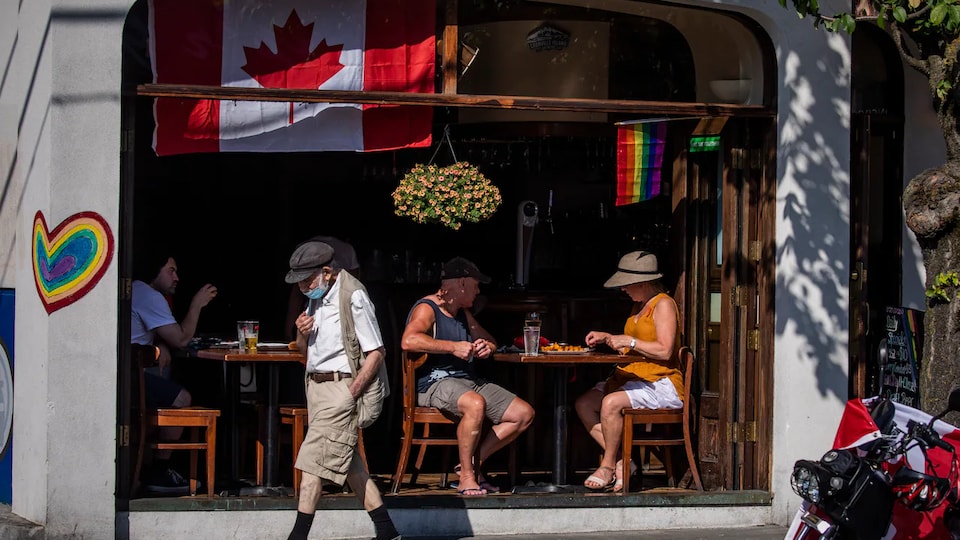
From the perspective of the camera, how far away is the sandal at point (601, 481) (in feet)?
27.1

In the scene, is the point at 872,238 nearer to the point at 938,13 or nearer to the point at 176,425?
the point at 938,13

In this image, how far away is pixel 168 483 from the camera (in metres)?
8.07

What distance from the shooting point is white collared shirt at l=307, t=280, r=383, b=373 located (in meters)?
6.89

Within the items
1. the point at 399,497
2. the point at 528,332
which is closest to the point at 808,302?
the point at 528,332

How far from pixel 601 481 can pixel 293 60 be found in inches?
133

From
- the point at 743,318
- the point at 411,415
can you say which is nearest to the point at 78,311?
the point at 411,415

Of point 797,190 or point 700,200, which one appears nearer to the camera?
point 797,190

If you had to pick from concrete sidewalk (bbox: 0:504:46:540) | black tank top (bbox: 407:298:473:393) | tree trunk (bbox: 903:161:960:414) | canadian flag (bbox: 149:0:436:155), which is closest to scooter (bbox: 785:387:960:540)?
tree trunk (bbox: 903:161:960:414)

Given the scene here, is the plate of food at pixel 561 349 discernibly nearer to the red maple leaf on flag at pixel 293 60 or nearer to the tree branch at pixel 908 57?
the red maple leaf on flag at pixel 293 60

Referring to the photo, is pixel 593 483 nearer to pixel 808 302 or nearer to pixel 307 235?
pixel 808 302

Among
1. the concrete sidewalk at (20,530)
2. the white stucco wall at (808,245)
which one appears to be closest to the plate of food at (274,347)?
the concrete sidewalk at (20,530)

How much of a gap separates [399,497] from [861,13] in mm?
4377

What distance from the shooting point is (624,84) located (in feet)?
30.4

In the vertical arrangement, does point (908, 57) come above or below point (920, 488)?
above
